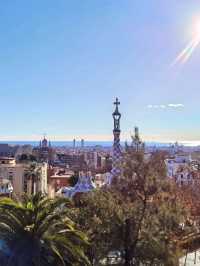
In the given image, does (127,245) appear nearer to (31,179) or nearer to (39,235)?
(39,235)

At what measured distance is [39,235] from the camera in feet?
40.7

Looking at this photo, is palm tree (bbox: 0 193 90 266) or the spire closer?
palm tree (bbox: 0 193 90 266)

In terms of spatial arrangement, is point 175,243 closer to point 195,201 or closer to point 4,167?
point 195,201

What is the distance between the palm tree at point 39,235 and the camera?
12.0 meters

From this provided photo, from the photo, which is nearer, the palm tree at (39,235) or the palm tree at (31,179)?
the palm tree at (39,235)

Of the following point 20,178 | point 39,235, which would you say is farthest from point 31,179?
point 39,235

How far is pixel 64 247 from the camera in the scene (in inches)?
502

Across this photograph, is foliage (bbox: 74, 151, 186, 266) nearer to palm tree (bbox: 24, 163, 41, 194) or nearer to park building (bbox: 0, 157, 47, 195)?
park building (bbox: 0, 157, 47, 195)

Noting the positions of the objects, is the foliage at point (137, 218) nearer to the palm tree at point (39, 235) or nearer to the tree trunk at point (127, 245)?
the tree trunk at point (127, 245)

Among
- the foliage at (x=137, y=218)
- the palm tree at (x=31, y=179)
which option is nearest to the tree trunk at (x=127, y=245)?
the foliage at (x=137, y=218)

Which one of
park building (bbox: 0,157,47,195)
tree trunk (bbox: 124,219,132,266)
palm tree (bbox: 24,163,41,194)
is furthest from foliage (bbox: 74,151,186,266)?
palm tree (bbox: 24,163,41,194)

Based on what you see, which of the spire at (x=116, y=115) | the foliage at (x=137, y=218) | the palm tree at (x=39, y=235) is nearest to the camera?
the palm tree at (x=39, y=235)

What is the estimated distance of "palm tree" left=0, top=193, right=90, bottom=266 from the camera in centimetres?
1201

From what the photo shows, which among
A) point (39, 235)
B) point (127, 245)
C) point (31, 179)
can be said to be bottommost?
point (127, 245)
